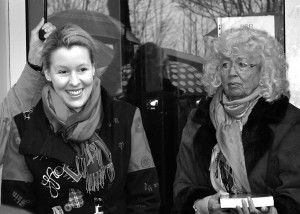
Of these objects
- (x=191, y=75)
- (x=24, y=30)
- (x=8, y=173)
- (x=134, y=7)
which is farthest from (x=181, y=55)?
(x=8, y=173)

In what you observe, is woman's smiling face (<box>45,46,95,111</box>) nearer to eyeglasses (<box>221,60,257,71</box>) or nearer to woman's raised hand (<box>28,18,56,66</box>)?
woman's raised hand (<box>28,18,56,66</box>)

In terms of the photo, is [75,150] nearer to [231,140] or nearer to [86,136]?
[86,136]

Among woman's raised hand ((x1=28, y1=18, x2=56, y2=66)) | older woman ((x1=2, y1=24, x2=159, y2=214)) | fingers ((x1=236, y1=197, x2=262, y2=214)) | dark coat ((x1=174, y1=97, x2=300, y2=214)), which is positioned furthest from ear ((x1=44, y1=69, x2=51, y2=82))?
fingers ((x1=236, y1=197, x2=262, y2=214))

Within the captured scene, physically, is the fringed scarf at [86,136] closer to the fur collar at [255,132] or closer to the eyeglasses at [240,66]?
the fur collar at [255,132]


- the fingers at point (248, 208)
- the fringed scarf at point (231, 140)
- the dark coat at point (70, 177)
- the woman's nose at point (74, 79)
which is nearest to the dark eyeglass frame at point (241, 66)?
the fringed scarf at point (231, 140)

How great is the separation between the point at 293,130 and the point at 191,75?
1.21 metres

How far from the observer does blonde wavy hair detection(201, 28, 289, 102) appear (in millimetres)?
2744

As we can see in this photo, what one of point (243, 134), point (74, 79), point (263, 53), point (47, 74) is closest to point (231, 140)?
point (243, 134)

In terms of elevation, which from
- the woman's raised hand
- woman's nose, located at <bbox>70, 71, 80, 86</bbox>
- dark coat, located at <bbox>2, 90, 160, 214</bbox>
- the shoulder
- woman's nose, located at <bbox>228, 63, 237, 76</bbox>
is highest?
the woman's raised hand

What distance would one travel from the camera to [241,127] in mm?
2758

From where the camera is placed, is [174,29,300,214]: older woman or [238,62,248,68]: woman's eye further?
[238,62,248,68]: woman's eye

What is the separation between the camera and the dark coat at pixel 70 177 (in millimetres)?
2553

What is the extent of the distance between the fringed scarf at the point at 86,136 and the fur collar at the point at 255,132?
0.48m

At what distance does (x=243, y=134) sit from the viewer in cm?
272
